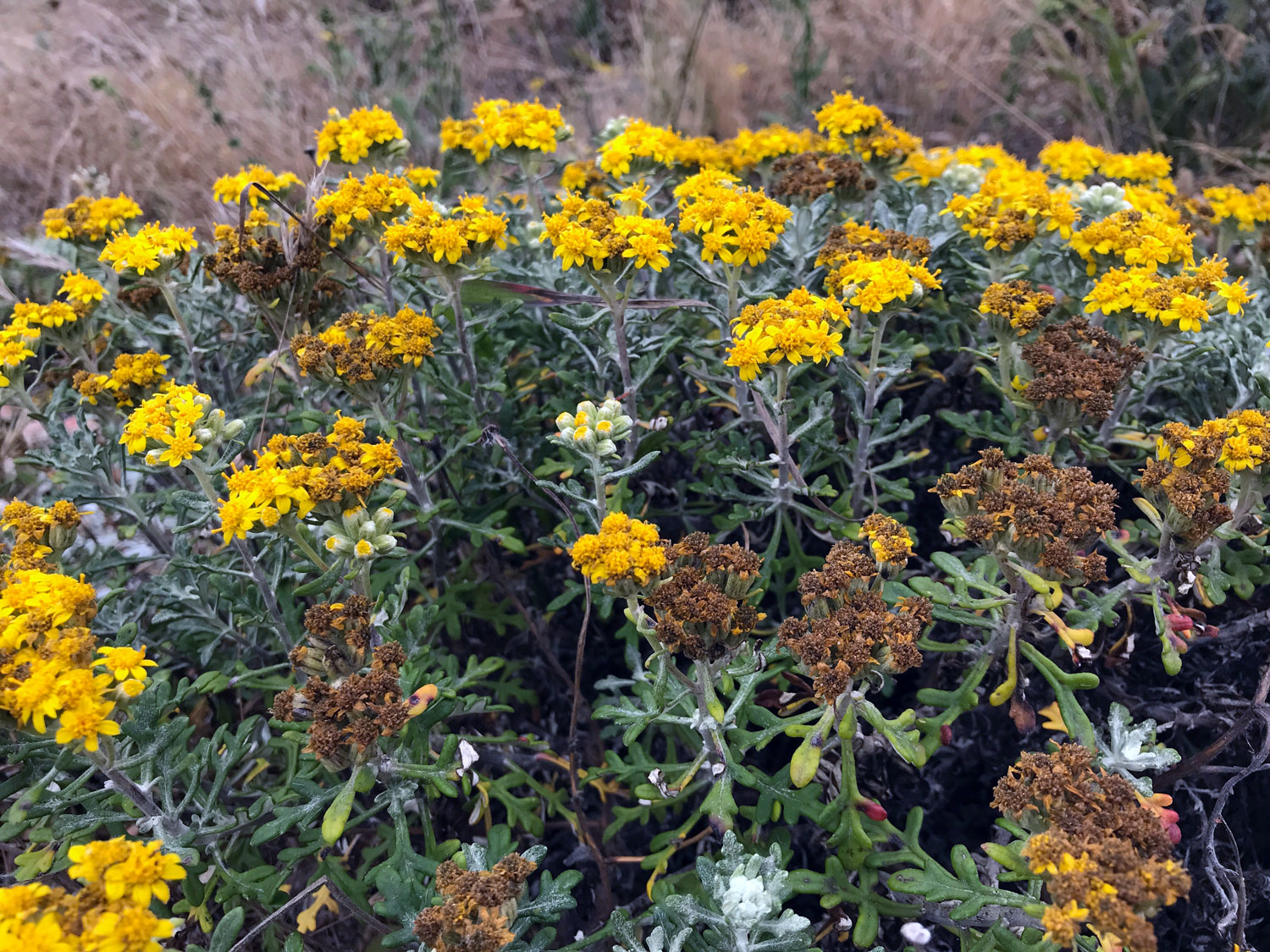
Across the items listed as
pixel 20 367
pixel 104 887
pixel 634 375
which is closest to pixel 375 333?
pixel 634 375

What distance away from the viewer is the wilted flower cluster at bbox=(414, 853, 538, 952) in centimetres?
196

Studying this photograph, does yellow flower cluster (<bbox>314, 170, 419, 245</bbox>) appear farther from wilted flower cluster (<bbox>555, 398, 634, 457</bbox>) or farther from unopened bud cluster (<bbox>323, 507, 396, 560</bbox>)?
unopened bud cluster (<bbox>323, 507, 396, 560</bbox>)

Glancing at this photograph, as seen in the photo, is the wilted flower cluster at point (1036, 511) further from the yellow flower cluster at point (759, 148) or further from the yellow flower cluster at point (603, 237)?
the yellow flower cluster at point (759, 148)

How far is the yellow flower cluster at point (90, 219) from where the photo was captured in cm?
363

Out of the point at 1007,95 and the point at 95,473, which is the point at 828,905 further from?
the point at 1007,95

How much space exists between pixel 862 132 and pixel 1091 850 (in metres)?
3.36

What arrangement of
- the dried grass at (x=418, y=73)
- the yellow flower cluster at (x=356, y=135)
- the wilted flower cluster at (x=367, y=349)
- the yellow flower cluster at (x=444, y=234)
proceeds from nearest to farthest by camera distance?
the wilted flower cluster at (x=367, y=349)
the yellow flower cluster at (x=444, y=234)
the yellow flower cluster at (x=356, y=135)
the dried grass at (x=418, y=73)

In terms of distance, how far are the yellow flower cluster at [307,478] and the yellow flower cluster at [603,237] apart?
95 centimetres

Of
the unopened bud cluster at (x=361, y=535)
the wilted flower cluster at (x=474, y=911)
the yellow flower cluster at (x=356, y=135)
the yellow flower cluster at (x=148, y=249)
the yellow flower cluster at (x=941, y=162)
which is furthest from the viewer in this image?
the yellow flower cluster at (x=941, y=162)

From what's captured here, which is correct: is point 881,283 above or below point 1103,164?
above

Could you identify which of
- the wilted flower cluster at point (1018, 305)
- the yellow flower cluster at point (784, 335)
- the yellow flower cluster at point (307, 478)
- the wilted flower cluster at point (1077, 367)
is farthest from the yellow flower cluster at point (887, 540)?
the yellow flower cluster at point (307, 478)

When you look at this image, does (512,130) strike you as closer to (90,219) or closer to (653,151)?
(653,151)

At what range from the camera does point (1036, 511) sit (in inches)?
96.5

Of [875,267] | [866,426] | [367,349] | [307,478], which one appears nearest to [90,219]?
[367,349]
